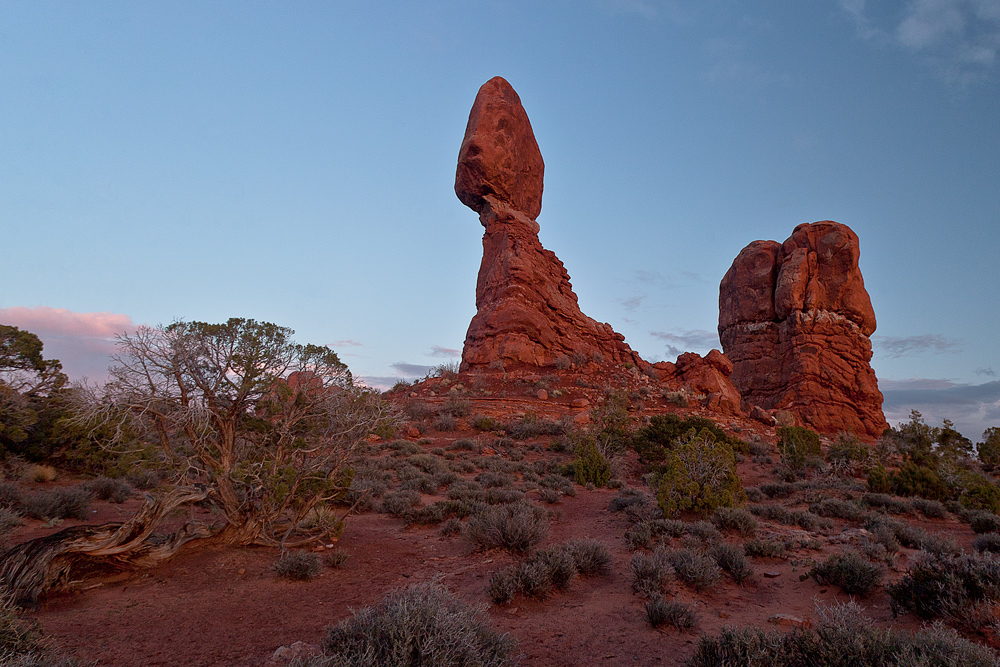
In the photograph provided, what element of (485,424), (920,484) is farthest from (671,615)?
(485,424)

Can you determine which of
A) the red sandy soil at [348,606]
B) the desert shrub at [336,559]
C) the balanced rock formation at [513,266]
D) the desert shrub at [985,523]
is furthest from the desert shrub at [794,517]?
the balanced rock formation at [513,266]

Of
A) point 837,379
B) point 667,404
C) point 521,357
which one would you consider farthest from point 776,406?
point 521,357

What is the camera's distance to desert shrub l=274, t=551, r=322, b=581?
20.3 ft

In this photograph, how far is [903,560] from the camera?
6.66 m

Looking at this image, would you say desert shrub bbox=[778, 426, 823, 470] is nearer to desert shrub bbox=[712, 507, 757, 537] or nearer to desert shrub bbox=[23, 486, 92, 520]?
desert shrub bbox=[712, 507, 757, 537]

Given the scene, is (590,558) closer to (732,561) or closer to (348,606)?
(732,561)

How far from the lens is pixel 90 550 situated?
18.2 feet

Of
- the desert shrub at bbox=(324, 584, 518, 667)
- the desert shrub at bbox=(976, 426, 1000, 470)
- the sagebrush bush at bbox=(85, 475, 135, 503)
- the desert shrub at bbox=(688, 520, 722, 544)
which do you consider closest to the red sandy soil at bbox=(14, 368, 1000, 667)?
the desert shrub at bbox=(688, 520, 722, 544)

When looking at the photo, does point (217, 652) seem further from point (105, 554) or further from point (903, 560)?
point (903, 560)

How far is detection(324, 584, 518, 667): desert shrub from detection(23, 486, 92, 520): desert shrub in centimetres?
819

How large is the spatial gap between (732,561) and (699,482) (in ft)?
10.3

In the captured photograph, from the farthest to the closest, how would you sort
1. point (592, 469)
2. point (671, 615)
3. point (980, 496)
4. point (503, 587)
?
point (592, 469), point (980, 496), point (503, 587), point (671, 615)

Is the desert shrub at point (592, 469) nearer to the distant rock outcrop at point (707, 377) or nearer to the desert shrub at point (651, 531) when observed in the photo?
the desert shrub at point (651, 531)

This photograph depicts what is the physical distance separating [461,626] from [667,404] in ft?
81.6
